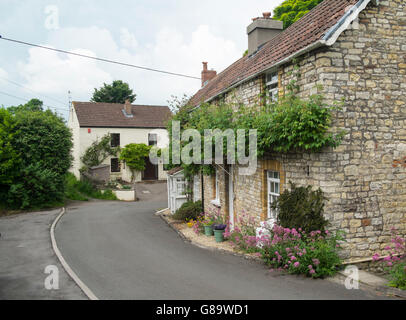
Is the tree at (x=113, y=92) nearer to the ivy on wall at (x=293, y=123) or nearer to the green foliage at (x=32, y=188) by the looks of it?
the green foliage at (x=32, y=188)

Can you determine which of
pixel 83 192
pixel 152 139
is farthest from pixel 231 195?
pixel 152 139

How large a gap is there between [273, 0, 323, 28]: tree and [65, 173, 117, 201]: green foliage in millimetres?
20068

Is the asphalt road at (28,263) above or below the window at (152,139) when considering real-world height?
below

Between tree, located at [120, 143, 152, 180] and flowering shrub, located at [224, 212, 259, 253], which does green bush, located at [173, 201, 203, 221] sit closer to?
flowering shrub, located at [224, 212, 259, 253]

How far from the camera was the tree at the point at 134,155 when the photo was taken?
34906 mm

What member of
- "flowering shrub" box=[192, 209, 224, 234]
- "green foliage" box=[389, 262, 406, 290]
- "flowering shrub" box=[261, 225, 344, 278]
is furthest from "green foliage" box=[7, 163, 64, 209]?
"green foliage" box=[389, 262, 406, 290]

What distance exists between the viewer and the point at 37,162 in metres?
22.6

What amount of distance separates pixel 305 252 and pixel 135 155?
28.4 metres

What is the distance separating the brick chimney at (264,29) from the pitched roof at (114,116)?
1960 cm

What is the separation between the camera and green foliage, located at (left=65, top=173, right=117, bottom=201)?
90.1ft

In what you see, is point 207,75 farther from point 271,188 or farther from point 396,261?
point 396,261

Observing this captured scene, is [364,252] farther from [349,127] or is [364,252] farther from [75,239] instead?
[75,239]

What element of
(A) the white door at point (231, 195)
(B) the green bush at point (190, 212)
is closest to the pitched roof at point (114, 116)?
(B) the green bush at point (190, 212)
